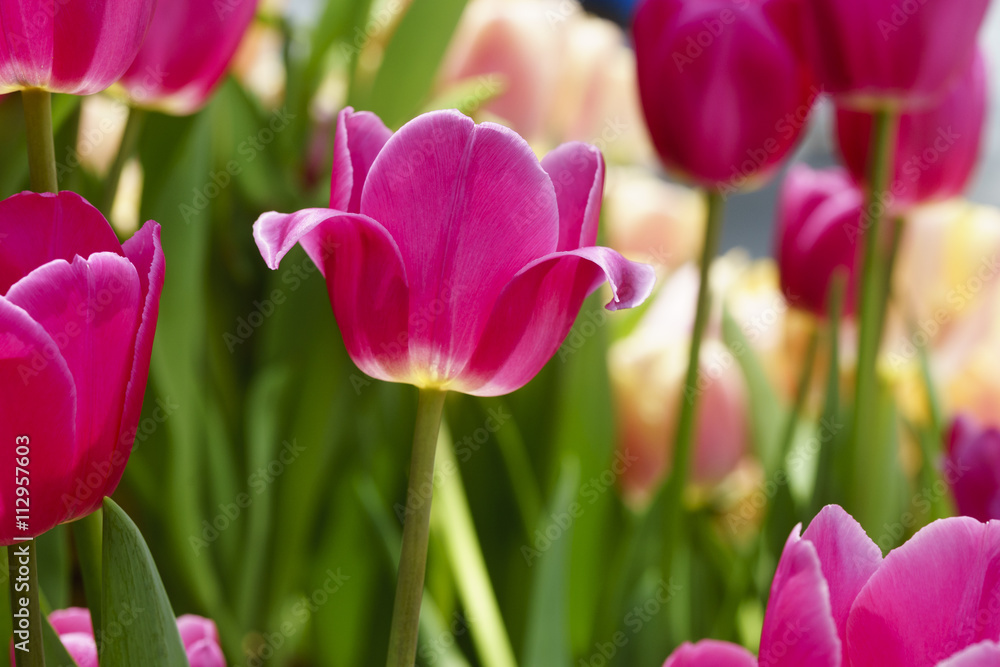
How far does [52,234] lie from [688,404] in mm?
264

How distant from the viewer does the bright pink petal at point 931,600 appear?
0.50 ft

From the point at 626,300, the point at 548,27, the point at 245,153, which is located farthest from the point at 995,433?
the point at 548,27

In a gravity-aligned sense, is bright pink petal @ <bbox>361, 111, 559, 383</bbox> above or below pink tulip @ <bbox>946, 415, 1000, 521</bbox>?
above

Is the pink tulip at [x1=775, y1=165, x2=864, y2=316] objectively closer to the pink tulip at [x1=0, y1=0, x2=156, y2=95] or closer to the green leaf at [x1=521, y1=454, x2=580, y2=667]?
the green leaf at [x1=521, y1=454, x2=580, y2=667]

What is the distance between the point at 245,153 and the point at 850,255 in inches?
12.5

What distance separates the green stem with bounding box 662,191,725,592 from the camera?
0.39 m

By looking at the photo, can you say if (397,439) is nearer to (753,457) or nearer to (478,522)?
(478,522)

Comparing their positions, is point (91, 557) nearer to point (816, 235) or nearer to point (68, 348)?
point (68, 348)

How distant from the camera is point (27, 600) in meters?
0.17

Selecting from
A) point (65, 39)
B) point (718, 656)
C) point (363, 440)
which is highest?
point (65, 39)

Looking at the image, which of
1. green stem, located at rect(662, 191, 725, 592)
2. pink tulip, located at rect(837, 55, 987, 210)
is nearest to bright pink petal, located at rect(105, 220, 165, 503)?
green stem, located at rect(662, 191, 725, 592)

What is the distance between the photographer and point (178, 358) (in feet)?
1.42

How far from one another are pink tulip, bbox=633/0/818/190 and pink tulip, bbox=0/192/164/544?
0.91ft

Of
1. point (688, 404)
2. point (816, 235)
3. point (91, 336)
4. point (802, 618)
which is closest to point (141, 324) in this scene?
point (91, 336)
